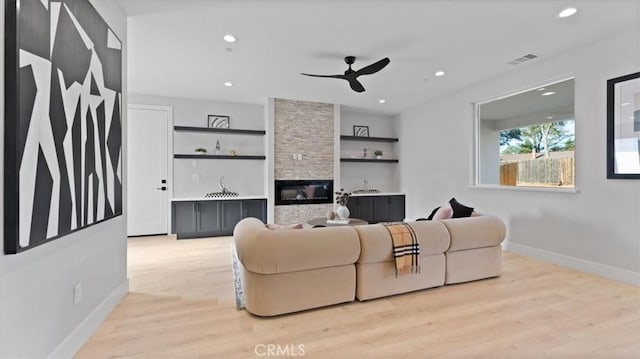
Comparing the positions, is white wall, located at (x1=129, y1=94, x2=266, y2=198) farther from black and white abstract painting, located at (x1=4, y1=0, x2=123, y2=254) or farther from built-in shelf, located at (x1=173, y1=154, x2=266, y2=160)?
black and white abstract painting, located at (x1=4, y1=0, x2=123, y2=254)

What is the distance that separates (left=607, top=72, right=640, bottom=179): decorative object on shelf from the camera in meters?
3.00

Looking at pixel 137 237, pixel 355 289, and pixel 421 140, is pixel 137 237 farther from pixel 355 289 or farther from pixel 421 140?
pixel 421 140

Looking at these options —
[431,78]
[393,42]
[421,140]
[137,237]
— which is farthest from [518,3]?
[137,237]

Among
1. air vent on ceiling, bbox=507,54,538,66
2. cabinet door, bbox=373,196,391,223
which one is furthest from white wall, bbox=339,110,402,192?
air vent on ceiling, bbox=507,54,538,66

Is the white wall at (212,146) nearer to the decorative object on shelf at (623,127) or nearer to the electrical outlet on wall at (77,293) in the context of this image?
the electrical outlet on wall at (77,293)

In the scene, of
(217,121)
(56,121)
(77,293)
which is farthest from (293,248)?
(217,121)

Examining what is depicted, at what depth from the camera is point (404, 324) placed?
221cm

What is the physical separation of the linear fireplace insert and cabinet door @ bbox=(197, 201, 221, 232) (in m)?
1.15

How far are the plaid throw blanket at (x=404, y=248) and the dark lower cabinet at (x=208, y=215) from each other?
11.5 ft

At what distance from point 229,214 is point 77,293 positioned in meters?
3.53

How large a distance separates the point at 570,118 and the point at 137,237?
23.0ft

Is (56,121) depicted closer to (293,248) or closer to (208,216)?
(293,248)

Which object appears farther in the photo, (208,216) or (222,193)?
(222,193)

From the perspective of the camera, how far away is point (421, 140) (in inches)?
245
